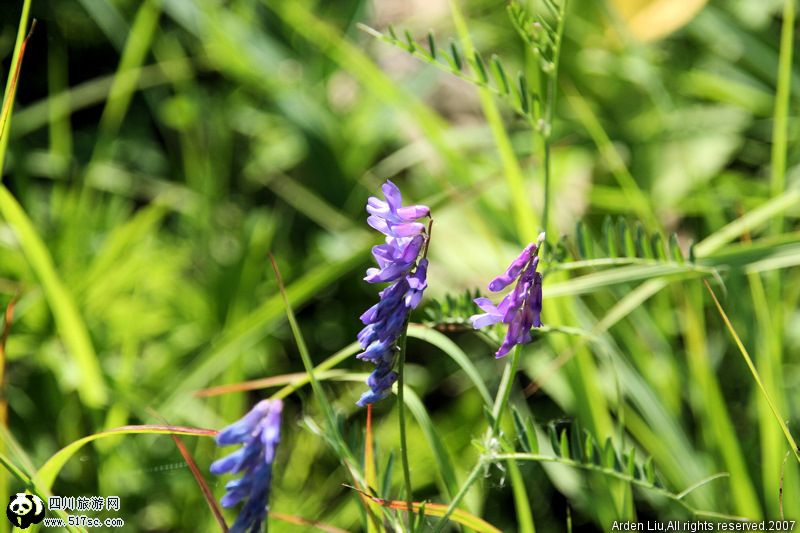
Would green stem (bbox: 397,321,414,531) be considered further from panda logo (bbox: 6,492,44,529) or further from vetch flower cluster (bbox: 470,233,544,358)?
panda logo (bbox: 6,492,44,529)

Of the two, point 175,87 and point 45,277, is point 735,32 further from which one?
point 45,277

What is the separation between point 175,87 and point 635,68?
58.9 inches

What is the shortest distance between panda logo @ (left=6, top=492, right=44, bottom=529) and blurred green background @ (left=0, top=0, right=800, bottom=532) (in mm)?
385

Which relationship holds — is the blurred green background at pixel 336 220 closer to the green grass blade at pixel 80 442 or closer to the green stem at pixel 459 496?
the green grass blade at pixel 80 442

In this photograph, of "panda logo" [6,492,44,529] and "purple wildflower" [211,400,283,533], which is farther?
"panda logo" [6,492,44,529]

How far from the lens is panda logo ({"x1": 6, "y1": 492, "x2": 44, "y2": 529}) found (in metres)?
1.37

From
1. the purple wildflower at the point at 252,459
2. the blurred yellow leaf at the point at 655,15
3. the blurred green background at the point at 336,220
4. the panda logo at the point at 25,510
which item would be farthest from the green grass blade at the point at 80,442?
the blurred yellow leaf at the point at 655,15

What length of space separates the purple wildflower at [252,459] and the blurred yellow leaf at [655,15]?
7.19 feet

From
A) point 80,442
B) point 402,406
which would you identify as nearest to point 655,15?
point 402,406

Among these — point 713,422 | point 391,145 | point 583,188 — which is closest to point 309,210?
point 391,145

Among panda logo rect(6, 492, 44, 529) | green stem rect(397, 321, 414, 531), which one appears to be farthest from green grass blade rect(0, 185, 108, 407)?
green stem rect(397, 321, 414, 531)

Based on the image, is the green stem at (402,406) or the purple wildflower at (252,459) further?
the green stem at (402,406)

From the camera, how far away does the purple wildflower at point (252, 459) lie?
956 millimetres

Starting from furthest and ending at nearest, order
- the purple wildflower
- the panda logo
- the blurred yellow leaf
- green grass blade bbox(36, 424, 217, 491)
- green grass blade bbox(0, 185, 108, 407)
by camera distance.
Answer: the blurred yellow leaf → green grass blade bbox(0, 185, 108, 407) → the panda logo → green grass blade bbox(36, 424, 217, 491) → the purple wildflower
